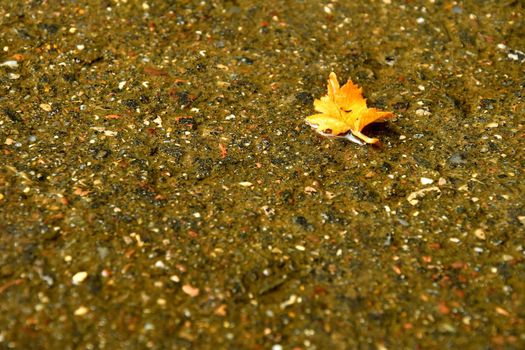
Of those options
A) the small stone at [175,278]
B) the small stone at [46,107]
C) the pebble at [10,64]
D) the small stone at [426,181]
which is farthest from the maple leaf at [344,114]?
the pebble at [10,64]

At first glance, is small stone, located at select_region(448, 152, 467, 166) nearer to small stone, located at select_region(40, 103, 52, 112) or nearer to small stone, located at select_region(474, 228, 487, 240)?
small stone, located at select_region(474, 228, 487, 240)

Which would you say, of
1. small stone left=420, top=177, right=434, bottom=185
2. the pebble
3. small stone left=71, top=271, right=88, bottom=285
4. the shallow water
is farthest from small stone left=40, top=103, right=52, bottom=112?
small stone left=420, top=177, right=434, bottom=185

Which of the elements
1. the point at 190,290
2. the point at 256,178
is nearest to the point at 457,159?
the point at 256,178

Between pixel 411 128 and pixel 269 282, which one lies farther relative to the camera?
pixel 411 128

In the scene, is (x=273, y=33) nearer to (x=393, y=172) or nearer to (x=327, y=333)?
(x=393, y=172)

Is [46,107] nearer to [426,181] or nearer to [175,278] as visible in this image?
[175,278]

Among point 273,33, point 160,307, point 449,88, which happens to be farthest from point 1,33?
point 449,88
